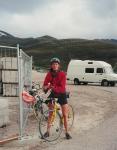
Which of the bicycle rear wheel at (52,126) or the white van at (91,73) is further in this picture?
the white van at (91,73)

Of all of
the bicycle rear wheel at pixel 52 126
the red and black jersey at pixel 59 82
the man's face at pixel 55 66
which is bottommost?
the bicycle rear wheel at pixel 52 126

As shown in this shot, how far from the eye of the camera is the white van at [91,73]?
152ft

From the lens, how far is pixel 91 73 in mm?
47125

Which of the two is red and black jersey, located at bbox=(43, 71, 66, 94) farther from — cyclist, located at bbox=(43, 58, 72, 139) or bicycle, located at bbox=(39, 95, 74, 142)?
bicycle, located at bbox=(39, 95, 74, 142)

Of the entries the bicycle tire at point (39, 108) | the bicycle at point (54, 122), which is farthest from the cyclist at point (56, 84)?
the bicycle tire at point (39, 108)

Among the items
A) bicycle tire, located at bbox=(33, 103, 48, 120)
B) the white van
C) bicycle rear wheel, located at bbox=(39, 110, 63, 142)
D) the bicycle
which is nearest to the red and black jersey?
the bicycle

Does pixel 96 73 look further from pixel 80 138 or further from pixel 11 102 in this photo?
pixel 80 138

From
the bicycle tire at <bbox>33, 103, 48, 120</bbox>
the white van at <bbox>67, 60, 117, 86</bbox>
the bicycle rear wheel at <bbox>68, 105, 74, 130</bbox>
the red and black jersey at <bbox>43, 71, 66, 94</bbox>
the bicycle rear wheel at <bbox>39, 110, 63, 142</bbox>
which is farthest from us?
the white van at <bbox>67, 60, 117, 86</bbox>

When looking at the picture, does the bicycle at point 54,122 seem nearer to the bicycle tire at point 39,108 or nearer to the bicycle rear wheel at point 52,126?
the bicycle rear wheel at point 52,126

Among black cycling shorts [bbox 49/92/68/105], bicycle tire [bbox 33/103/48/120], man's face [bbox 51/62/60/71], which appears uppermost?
man's face [bbox 51/62/60/71]

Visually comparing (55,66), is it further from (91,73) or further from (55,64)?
(91,73)

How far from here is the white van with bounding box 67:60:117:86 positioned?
46.5m

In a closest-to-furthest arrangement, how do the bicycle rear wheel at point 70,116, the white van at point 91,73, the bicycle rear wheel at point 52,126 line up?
the bicycle rear wheel at point 52,126
the bicycle rear wheel at point 70,116
the white van at point 91,73

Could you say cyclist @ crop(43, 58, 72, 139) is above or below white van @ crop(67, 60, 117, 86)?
below
